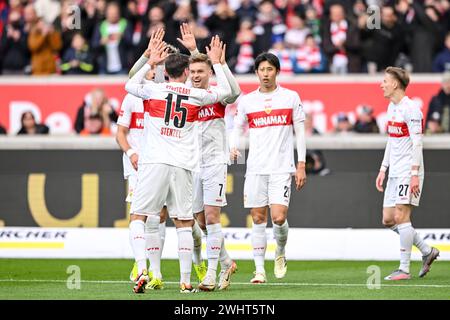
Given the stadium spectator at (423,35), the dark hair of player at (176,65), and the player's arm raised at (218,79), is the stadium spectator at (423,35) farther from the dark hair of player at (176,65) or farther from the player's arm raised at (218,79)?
the dark hair of player at (176,65)

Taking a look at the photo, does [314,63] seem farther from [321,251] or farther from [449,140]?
[321,251]

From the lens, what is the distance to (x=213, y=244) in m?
13.5

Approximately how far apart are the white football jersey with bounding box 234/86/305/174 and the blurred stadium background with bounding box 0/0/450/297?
4.42 m

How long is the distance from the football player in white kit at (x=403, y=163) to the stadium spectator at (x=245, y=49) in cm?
821

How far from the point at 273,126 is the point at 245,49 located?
9.10m

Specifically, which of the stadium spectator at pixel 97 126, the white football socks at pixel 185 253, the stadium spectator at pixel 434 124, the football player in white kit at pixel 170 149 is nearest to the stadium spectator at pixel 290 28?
the stadium spectator at pixel 434 124

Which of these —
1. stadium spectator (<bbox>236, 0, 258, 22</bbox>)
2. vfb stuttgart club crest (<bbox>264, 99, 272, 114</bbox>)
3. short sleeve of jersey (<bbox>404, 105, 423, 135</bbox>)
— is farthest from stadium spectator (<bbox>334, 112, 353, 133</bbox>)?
vfb stuttgart club crest (<bbox>264, 99, 272, 114</bbox>)

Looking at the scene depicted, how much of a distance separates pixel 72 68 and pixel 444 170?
8.14 m

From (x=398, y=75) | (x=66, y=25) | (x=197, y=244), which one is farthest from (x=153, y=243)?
(x=66, y=25)

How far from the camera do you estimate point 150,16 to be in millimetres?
23859

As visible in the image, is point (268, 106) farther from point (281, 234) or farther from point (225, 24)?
point (225, 24)

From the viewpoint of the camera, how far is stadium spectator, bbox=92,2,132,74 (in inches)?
942

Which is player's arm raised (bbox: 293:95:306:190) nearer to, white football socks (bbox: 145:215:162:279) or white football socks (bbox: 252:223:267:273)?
white football socks (bbox: 252:223:267:273)
